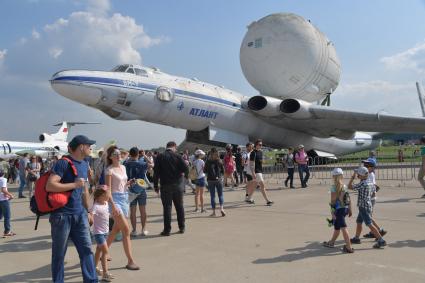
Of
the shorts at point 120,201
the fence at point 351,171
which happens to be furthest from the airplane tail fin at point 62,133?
the shorts at point 120,201

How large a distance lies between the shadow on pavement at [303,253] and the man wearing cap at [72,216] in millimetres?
2132

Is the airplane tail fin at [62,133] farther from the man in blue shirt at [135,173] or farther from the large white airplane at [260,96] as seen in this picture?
the man in blue shirt at [135,173]

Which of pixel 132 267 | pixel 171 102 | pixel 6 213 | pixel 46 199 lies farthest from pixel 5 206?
pixel 171 102

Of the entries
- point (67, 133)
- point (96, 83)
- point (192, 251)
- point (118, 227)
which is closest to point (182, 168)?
point (192, 251)

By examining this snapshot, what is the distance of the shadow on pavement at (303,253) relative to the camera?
199 inches

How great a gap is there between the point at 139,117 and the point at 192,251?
35.3 ft

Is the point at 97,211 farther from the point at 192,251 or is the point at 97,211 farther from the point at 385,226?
the point at 385,226

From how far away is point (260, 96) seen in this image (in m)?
18.6

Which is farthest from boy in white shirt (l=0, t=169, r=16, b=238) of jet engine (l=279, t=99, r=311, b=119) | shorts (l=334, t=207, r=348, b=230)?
jet engine (l=279, t=99, r=311, b=119)

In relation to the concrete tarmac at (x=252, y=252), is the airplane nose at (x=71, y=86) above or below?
above

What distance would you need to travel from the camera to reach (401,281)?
13.4ft

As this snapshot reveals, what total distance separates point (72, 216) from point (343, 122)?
1749 centimetres

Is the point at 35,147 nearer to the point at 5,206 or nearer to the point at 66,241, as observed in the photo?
the point at 5,206

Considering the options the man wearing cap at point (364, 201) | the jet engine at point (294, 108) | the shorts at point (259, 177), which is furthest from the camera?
the jet engine at point (294, 108)
